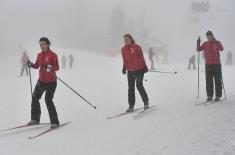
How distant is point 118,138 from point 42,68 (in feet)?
8.26

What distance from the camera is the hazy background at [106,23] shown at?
78125 mm

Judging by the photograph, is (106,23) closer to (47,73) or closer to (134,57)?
(134,57)

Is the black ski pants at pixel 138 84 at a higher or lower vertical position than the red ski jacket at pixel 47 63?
lower

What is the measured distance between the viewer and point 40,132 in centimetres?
768

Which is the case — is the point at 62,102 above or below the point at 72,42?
below

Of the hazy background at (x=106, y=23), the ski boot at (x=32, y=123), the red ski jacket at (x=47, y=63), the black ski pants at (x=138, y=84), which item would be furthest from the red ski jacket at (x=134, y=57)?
the hazy background at (x=106, y=23)

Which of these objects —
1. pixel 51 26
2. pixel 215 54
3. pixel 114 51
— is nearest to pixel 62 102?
pixel 215 54

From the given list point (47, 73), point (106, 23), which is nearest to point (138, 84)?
point (47, 73)

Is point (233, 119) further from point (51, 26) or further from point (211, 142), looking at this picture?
point (51, 26)

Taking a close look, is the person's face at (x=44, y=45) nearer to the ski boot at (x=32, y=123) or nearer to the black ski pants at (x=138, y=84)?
the ski boot at (x=32, y=123)

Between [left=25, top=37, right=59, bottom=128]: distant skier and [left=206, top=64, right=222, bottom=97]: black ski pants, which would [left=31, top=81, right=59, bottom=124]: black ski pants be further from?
[left=206, top=64, right=222, bottom=97]: black ski pants

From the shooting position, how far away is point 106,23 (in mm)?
100312

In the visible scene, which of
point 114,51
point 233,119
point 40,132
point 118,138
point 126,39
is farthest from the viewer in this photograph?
point 114,51

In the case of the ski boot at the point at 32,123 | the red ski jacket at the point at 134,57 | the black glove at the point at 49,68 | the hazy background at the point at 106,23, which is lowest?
the ski boot at the point at 32,123
